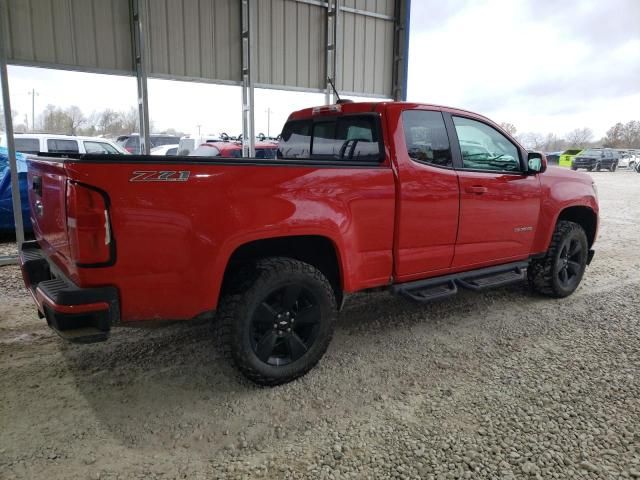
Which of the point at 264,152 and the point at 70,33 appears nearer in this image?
the point at 70,33

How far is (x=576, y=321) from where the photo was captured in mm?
4480

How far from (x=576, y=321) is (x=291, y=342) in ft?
9.51

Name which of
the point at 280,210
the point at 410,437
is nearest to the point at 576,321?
the point at 410,437

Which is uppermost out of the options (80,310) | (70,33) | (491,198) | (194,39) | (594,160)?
(194,39)

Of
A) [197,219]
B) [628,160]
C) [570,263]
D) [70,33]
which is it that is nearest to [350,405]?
[197,219]

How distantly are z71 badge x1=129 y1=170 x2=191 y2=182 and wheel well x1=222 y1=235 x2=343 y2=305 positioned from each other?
62 cm

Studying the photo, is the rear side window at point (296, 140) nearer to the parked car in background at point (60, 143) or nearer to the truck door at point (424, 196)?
the truck door at point (424, 196)

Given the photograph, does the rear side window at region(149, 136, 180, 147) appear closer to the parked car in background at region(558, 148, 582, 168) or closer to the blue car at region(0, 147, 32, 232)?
the blue car at region(0, 147, 32, 232)

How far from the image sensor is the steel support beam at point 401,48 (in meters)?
9.12

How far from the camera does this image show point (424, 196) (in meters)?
3.62

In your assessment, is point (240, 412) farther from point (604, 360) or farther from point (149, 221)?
point (604, 360)

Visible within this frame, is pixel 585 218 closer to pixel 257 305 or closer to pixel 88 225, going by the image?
pixel 257 305

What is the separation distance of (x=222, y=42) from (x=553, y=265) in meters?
5.78

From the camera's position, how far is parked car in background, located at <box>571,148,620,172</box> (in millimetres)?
34875
